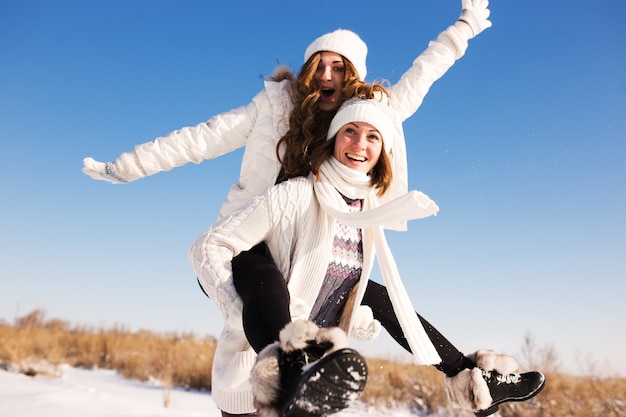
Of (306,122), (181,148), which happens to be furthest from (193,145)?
(306,122)

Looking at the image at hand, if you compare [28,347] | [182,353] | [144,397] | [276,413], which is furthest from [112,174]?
[28,347]

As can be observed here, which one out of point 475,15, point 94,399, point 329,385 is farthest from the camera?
point 94,399

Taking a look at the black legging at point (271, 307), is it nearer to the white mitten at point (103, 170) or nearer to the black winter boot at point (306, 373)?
the black winter boot at point (306, 373)

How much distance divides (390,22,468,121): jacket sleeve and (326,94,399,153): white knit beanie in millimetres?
339

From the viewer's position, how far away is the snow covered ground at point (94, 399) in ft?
14.5

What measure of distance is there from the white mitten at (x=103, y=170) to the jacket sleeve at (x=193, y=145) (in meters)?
0.03

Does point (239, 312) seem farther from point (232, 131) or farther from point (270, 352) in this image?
point (232, 131)

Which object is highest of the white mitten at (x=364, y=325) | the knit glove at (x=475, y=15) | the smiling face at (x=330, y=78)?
the knit glove at (x=475, y=15)

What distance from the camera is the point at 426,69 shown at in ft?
8.55

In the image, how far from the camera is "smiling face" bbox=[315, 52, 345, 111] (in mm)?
2400

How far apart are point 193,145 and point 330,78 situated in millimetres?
769

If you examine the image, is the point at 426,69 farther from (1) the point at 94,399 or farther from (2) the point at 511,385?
Answer: (1) the point at 94,399

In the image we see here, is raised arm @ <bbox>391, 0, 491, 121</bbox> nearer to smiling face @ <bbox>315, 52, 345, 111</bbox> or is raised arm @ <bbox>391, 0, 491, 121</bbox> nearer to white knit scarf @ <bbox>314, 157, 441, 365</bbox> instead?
smiling face @ <bbox>315, 52, 345, 111</bbox>

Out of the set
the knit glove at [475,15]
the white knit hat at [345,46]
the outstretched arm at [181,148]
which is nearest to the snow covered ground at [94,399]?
the outstretched arm at [181,148]
